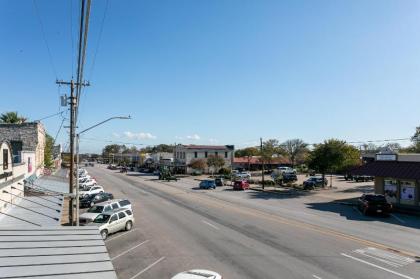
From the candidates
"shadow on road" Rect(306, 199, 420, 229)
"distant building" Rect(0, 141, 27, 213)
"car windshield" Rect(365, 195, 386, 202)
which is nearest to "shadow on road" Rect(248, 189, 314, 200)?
"shadow on road" Rect(306, 199, 420, 229)

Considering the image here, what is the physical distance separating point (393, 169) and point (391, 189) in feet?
7.78

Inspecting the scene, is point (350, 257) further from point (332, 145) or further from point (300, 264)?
point (332, 145)

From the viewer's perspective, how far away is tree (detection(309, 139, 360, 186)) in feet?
173

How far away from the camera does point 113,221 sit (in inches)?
1018

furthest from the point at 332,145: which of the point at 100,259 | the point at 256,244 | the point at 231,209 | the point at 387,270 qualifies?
the point at 100,259

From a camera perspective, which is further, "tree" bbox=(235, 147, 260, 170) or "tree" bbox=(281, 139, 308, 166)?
"tree" bbox=(235, 147, 260, 170)

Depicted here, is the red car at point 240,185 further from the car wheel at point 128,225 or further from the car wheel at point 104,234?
the car wheel at point 104,234

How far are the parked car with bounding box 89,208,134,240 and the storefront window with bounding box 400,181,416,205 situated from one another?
2529 cm

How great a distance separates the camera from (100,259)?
35.1 feet

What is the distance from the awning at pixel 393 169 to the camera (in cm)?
3594

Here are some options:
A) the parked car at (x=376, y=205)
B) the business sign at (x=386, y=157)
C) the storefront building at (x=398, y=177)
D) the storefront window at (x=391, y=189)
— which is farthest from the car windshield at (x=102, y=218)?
the business sign at (x=386, y=157)

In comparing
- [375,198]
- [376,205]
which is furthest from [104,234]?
[375,198]

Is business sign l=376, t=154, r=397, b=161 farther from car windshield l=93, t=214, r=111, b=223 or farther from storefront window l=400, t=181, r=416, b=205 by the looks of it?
car windshield l=93, t=214, r=111, b=223

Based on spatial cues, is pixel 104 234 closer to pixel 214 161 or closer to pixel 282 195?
pixel 282 195
